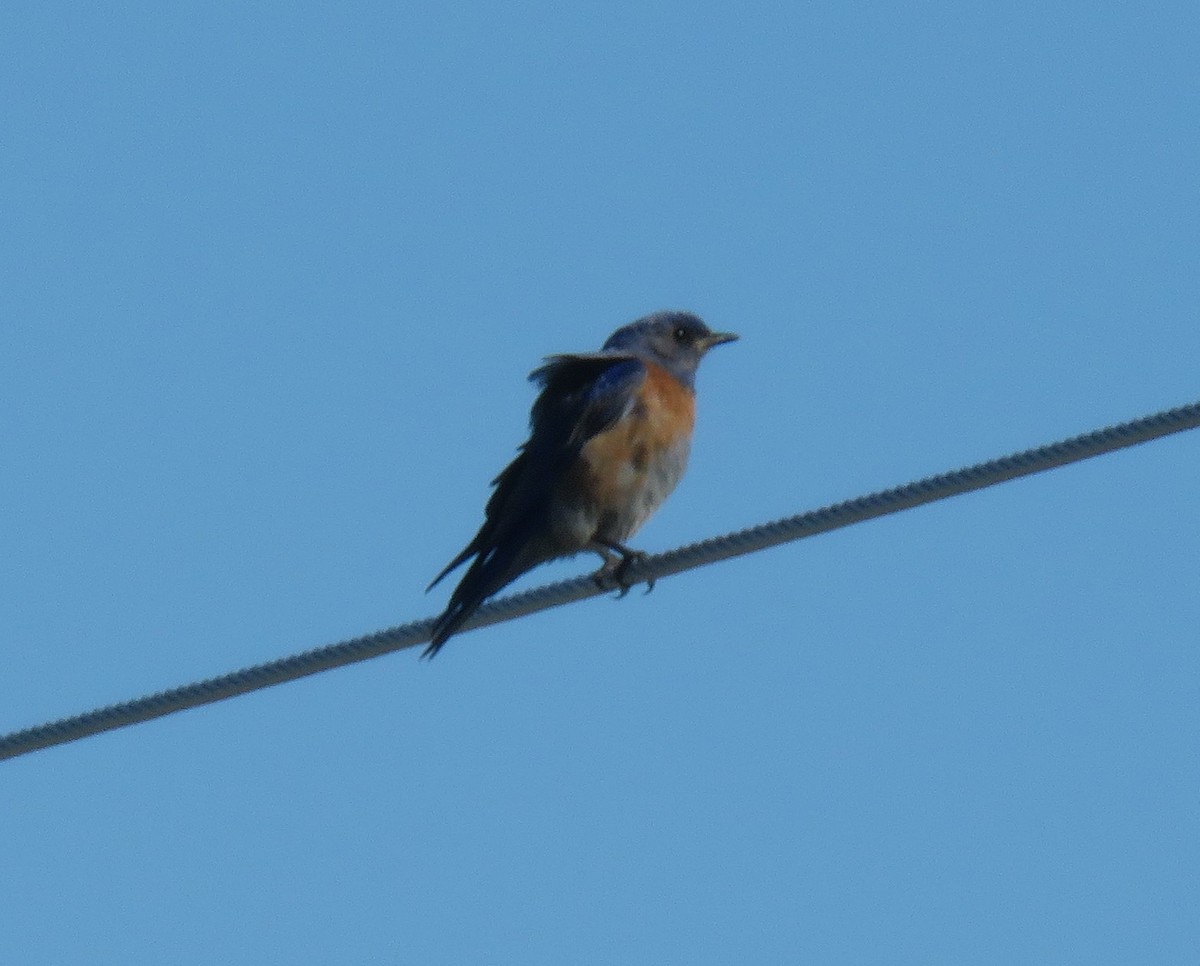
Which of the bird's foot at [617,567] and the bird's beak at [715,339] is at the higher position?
the bird's beak at [715,339]

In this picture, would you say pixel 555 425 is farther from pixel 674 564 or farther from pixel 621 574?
pixel 674 564

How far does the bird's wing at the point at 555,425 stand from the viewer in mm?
9164

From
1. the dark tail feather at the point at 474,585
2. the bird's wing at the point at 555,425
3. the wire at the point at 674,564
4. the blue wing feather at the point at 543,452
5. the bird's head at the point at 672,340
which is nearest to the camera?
the wire at the point at 674,564

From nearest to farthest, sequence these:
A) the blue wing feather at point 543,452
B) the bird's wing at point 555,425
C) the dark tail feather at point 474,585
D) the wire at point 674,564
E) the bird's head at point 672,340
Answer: the wire at point 674,564
the dark tail feather at point 474,585
the blue wing feather at point 543,452
the bird's wing at point 555,425
the bird's head at point 672,340

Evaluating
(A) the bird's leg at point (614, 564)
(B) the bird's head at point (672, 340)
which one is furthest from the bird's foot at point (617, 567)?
(B) the bird's head at point (672, 340)

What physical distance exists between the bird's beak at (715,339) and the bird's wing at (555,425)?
86cm

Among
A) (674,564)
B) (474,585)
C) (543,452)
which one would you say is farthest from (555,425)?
(674,564)

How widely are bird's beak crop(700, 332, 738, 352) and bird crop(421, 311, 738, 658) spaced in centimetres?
73

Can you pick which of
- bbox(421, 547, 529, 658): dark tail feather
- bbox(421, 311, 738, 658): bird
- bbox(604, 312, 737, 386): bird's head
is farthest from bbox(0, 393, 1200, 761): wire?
bbox(604, 312, 737, 386): bird's head

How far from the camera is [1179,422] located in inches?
240

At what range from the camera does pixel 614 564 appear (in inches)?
361

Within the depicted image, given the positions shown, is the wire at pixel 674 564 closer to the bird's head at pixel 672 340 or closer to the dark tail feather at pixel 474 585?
the dark tail feather at pixel 474 585

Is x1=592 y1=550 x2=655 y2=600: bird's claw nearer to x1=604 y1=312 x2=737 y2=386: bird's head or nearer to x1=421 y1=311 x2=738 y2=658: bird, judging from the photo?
x1=421 y1=311 x2=738 y2=658: bird

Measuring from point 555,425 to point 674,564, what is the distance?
6.80ft
